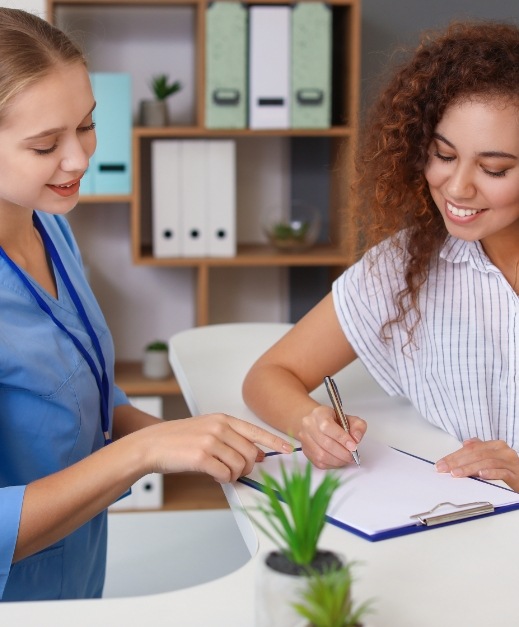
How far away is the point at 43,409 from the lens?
1.29m

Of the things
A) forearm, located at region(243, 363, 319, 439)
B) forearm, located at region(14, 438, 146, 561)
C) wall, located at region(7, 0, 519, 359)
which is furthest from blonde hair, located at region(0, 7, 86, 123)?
wall, located at region(7, 0, 519, 359)

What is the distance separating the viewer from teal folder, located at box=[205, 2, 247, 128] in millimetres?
3043

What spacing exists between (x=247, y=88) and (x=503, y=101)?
1.84 meters

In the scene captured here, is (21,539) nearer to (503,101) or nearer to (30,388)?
(30,388)

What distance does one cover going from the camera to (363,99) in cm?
331

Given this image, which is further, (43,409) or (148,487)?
(148,487)

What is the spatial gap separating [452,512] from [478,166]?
58 cm

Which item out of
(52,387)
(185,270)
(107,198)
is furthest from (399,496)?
(185,270)

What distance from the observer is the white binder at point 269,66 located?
10.0ft

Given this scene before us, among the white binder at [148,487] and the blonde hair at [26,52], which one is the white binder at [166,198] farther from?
the blonde hair at [26,52]

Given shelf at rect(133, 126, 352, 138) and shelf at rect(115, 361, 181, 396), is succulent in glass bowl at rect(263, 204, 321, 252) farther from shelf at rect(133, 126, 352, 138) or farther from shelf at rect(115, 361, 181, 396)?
shelf at rect(115, 361, 181, 396)

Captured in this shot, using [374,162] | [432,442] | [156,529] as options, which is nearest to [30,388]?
[432,442]

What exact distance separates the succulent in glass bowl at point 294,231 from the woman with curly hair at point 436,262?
64.4 inches

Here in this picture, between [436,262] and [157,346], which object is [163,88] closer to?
[157,346]
